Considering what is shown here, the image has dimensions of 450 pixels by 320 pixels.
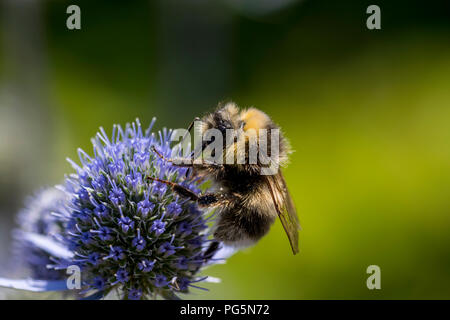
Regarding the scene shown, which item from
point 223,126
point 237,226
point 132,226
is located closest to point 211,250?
point 237,226

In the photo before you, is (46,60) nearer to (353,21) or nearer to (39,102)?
(39,102)

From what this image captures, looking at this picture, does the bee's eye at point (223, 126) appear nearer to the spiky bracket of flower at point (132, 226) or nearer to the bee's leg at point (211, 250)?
the spiky bracket of flower at point (132, 226)

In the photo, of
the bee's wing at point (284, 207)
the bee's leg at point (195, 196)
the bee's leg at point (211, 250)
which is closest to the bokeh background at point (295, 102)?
the bee's leg at point (211, 250)

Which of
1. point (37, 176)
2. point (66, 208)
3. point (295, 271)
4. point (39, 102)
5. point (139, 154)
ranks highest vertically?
point (39, 102)

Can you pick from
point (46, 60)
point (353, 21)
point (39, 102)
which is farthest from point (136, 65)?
point (353, 21)

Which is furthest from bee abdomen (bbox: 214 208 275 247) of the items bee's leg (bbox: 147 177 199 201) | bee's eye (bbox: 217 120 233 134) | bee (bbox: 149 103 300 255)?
bee's eye (bbox: 217 120 233 134)

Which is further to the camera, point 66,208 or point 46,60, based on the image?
point 46,60

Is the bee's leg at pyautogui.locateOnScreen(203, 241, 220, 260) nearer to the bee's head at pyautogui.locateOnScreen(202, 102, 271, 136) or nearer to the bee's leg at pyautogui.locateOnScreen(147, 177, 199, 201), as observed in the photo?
the bee's leg at pyautogui.locateOnScreen(147, 177, 199, 201)

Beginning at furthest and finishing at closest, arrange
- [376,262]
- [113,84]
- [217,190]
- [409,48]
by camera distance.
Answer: [113,84], [409,48], [376,262], [217,190]

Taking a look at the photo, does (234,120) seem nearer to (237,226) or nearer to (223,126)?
(223,126)
